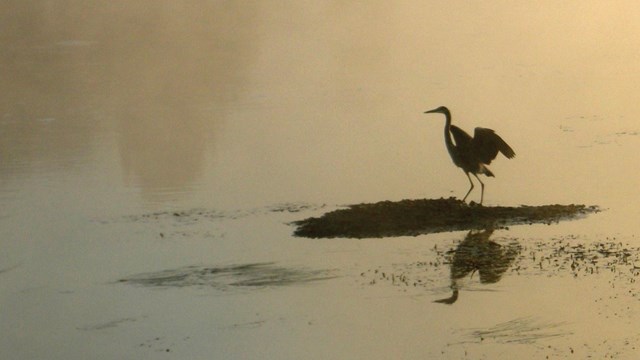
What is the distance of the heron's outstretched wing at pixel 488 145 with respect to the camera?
16.9 meters

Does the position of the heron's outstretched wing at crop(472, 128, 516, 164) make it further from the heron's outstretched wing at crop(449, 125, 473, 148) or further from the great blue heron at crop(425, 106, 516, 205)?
the heron's outstretched wing at crop(449, 125, 473, 148)

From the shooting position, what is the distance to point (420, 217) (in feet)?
53.2

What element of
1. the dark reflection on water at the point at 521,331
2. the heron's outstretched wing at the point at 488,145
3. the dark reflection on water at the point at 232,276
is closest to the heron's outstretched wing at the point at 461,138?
the heron's outstretched wing at the point at 488,145

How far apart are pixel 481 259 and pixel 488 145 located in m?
2.77

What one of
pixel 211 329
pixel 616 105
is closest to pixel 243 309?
pixel 211 329

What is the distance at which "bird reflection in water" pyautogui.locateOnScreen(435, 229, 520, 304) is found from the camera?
1392cm

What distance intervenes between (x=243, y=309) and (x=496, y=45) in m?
18.3

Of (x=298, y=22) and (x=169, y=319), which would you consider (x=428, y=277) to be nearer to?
(x=169, y=319)

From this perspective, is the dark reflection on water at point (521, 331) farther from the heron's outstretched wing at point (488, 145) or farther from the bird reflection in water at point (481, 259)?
the heron's outstretched wing at point (488, 145)

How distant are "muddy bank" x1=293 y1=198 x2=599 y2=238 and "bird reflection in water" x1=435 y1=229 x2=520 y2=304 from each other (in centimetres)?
64

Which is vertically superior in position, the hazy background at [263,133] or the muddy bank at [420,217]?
the hazy background at [263,133]

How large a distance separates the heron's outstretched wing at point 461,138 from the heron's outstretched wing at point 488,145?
10 centimetres

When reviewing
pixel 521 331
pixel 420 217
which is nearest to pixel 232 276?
pixel 420 217

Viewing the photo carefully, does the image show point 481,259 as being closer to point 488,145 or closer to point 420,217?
point 420,217
